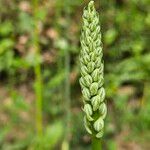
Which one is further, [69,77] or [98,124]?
A: [69,77]

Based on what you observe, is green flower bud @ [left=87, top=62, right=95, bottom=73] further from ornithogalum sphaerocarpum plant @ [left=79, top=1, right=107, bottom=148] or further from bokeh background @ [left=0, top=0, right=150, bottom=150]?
bokeh background @ [left=0, top=0, right=150, bottom=150]

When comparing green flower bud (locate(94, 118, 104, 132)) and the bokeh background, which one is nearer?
green flower bud (locate(94, 118, 104, 132))

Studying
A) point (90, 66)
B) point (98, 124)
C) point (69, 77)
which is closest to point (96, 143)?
point (98, 124)

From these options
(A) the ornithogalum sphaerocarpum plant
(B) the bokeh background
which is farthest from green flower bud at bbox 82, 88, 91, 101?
(B) the bokeh background

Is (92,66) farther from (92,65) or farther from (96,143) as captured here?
(96,143)

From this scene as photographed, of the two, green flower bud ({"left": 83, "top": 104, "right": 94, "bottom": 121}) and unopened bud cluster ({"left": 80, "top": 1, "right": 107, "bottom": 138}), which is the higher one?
unopened bud cluster ({"left": 80, "top": 1, "right": 107, "bottom": 138})

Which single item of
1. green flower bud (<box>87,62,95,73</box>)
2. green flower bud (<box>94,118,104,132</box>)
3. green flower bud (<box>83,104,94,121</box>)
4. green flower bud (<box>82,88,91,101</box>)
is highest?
green flower bud (<box>87,62,95,73</box>)

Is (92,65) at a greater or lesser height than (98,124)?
greater
